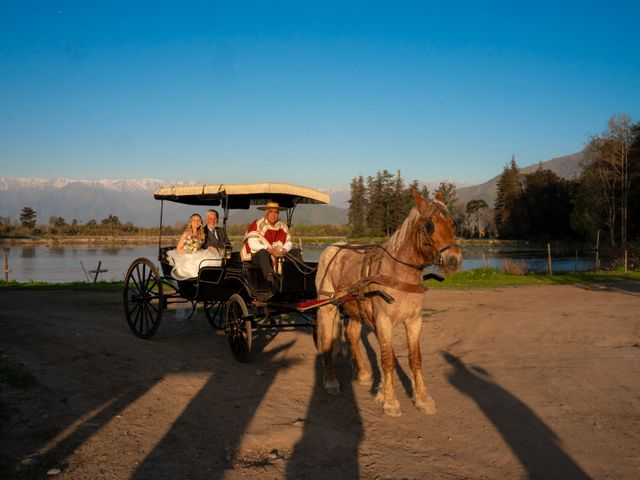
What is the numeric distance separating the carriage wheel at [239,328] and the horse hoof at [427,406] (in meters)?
2.74

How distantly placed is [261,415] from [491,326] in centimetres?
652

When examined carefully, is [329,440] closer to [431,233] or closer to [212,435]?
[212,435]

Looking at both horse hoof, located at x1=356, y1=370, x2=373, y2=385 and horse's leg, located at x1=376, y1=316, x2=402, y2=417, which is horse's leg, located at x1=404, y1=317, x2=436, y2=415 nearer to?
horse's leg, located at x1=376, y1=316, x2=402, y2=417

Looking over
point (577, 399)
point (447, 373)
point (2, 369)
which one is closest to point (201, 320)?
point (2, 369)

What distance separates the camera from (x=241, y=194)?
8.23 meters

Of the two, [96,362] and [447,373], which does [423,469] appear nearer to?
[447,373]

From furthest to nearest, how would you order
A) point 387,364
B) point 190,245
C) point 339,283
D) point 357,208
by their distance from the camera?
point 357,208 → point 190,245 → point 339,283 → point 387,364

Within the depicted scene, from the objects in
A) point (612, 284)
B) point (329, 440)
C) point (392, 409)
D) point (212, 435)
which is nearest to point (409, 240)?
point (392, 409)

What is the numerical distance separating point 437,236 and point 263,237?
339 cm

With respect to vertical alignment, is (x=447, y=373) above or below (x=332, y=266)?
below

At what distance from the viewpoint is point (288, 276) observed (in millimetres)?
7281

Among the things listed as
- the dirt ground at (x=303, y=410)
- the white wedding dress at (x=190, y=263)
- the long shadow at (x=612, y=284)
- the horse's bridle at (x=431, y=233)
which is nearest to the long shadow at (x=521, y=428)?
the dirt ground at (x=303, y=410)

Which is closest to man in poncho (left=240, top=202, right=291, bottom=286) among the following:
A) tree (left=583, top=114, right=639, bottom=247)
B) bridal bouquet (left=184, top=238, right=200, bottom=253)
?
bridal bouquet (left=184, top=238, right=200, bottom=253)

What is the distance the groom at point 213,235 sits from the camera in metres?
9.07
